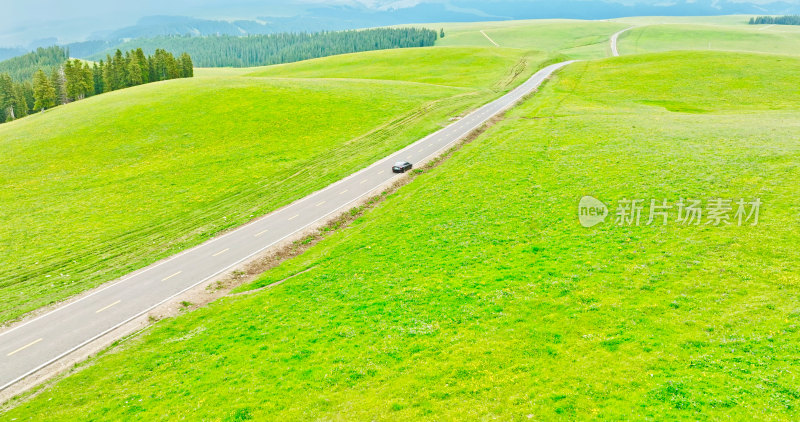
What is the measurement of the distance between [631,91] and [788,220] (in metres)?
67.2

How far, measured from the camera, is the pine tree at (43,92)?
343 feet

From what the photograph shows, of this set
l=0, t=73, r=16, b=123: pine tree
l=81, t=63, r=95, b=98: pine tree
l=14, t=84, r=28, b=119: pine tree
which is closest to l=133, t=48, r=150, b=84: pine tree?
l=81, t=63, r=95, b=98: pine tree

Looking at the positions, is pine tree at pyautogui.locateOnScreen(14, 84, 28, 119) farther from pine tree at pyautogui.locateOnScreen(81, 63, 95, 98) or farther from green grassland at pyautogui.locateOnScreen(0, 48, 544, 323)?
green grassland at pyautogui.locateOnScreen(0, 48, 544, 323)

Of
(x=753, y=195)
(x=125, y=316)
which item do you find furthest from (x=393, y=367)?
(x=753, y=195)

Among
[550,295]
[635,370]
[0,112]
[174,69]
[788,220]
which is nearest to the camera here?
[635,370]

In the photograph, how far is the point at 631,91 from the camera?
8362 cm

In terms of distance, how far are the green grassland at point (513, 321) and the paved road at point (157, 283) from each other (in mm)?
4223

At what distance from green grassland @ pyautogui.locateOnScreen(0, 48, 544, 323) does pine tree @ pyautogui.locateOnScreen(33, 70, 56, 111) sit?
28356mm

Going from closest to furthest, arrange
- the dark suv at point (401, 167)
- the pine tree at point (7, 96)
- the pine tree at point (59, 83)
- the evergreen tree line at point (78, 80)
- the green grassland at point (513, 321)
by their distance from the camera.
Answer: the green grassland at point (513, 321) < the dark suv at point (401, 167) < the evergreen tree line at point (78, 80) < the pine tree at point (59, 83) < the pine tree at point (7, 96)

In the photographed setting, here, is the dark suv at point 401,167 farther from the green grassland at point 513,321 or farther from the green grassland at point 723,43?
the green grassland at point 723,43

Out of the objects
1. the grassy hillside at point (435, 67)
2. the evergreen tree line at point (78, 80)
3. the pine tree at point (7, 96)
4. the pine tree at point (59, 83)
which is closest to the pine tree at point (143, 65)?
the evergreen tree line at point (78, 80)

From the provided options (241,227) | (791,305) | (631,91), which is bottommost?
Answer: (241,227)

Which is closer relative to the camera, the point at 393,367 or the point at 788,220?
the point at 393,367

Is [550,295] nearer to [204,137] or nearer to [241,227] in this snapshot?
[241,227]
